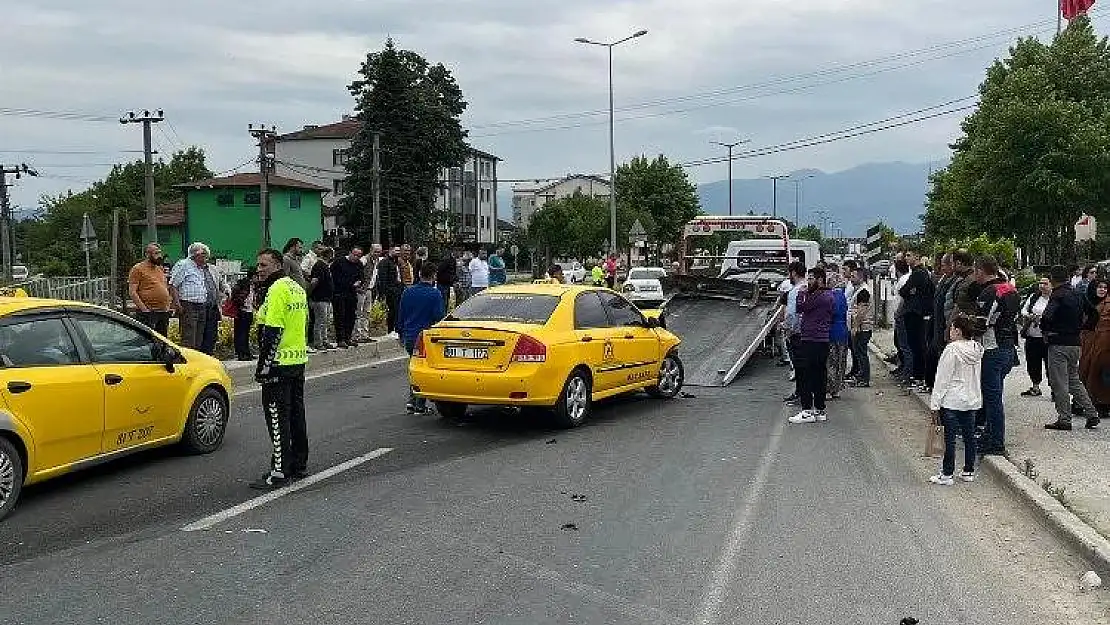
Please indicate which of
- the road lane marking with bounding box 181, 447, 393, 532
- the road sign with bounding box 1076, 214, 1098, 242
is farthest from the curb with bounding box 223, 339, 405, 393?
the road sign with bounding box 1076, 214, 1098, 242

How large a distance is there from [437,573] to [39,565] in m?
2.32

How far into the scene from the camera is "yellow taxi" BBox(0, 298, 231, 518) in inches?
284

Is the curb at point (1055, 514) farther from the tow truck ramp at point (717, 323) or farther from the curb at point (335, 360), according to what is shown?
the curb at point (335, 360)

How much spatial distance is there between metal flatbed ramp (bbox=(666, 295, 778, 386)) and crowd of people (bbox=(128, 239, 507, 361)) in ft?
13.2

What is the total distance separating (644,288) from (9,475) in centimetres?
2820

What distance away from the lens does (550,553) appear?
21.3 feet

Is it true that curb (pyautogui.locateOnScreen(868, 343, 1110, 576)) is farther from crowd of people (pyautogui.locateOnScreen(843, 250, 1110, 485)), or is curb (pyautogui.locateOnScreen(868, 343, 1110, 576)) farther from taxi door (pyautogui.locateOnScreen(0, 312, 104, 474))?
taxi door (pyautogui.locateOnScreen(0, 312, 104, 474))

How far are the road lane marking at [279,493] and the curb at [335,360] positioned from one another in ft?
15.9

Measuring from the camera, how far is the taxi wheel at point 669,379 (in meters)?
13.5

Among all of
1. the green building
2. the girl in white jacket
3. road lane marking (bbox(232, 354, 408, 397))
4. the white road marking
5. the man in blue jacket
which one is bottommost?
the white road marking

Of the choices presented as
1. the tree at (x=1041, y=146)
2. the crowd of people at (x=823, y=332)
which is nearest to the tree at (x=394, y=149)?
the tree at (x=1041, y=146)

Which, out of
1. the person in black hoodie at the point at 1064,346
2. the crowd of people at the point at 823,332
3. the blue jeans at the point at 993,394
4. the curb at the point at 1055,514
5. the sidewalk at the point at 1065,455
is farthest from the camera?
the crowd of people at the point at 823,332

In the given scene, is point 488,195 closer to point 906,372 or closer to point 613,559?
point 906,372

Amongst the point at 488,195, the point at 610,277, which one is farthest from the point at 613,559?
the point at 488,195
